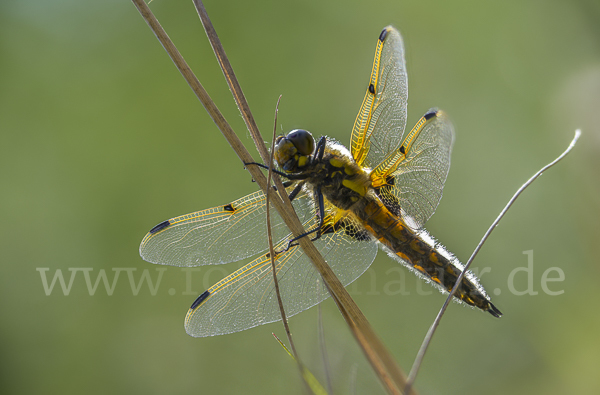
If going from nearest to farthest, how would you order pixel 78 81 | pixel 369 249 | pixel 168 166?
pixel 369 249, pixel 168 166, pixel 78 81

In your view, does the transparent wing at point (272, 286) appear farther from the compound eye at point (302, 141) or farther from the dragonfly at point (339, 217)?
the compound eye at point (302, 141)

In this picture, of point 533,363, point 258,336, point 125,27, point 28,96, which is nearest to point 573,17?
point 533,363

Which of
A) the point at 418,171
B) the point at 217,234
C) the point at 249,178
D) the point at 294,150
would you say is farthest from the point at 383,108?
the point at 249,178

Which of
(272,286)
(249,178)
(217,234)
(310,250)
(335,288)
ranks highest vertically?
(249,178)

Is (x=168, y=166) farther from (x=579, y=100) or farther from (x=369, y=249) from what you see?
(x=579, y=100)

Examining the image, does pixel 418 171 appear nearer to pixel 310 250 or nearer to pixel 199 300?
pixel 310 250

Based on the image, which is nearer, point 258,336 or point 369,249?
point 369,249

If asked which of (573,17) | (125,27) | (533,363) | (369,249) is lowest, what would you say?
(533,363)

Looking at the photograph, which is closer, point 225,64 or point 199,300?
point 225,64
